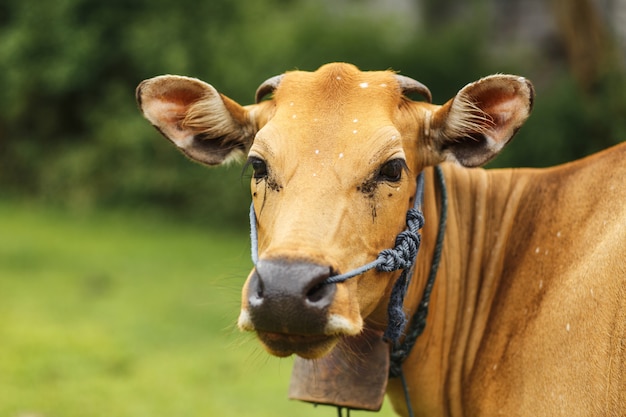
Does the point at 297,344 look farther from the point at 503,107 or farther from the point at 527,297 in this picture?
the point at 503,107

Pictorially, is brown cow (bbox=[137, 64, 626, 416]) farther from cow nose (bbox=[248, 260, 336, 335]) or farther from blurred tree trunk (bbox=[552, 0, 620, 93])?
blurred tree trunk (bbox=[552, 0, 620, 93])

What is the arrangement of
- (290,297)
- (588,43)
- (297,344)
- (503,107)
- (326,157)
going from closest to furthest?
(290,297), (297,344), (326,157), (503,107), (588,43)

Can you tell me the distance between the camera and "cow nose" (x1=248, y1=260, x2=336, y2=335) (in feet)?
9.84

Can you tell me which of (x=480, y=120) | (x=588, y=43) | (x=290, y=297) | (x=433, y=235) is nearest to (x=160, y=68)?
(x=588, y=43)

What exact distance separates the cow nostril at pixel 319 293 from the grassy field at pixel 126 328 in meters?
0.97

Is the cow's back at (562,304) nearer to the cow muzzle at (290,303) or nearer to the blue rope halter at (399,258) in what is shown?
the blue rope halter at (399,258)

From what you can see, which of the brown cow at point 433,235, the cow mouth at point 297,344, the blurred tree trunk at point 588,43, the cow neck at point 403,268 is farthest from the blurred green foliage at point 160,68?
the cow mouth at point 297,344

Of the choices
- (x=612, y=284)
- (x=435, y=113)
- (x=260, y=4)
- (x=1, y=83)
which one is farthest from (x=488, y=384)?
(x=260, y=4)

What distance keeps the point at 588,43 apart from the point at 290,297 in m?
8.61

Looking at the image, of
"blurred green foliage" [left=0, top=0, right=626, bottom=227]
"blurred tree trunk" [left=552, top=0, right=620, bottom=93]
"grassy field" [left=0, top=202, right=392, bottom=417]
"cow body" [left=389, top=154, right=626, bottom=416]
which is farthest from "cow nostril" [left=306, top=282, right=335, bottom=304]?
"blurred green foliage" [left=0, top=0, right=626, bottom=227]

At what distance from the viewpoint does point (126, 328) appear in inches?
375

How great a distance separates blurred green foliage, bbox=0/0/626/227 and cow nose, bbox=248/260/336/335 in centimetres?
856

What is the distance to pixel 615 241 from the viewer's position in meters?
3.38

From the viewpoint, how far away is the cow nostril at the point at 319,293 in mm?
3041
